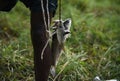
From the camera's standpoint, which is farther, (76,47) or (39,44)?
(76,47)

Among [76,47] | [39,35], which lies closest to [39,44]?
[39,35]

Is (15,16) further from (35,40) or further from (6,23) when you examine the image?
(35,40)

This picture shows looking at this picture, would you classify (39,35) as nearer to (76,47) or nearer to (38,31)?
(38,31)

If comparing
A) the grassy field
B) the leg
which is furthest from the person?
the grassy field

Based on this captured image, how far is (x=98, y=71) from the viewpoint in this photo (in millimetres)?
4180

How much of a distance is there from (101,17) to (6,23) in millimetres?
1609

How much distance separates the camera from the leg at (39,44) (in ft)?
10.2

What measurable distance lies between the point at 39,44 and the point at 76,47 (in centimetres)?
157

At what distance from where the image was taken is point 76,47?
15.3ft

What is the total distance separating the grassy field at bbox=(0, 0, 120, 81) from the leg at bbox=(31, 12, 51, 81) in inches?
26.8

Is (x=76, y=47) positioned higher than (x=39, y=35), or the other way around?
(x=39, y=35)

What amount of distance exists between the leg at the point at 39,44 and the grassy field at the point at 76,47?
0.68 meters

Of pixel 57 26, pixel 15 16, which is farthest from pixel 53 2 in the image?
pixel 15 16

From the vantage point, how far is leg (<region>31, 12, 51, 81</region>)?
312cm
